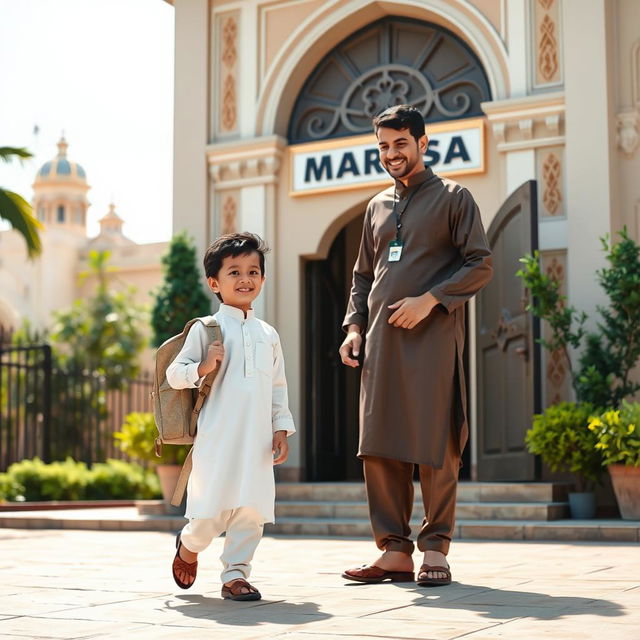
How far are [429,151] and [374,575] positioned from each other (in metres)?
6.40

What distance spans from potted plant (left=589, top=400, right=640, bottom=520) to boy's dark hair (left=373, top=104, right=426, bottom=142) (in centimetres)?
377

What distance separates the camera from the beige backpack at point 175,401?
3938 mm

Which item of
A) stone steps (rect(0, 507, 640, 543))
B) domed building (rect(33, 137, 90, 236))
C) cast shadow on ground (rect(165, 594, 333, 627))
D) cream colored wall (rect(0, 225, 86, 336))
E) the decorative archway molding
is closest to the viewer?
cast shadow on ground (rect(165, 594, 333, 627))

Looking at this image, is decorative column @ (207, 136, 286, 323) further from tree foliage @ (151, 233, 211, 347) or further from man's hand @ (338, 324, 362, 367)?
man's hand @ (338, 324, 362, 367)

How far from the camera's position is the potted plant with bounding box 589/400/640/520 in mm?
7520

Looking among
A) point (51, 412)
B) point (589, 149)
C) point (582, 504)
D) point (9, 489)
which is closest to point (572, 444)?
point (582, 504)

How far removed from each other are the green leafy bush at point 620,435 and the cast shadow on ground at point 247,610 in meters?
4.33

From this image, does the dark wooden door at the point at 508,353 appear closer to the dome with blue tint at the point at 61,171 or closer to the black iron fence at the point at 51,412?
the black iron fence at the point at 51,412

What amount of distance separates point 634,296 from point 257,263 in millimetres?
4950

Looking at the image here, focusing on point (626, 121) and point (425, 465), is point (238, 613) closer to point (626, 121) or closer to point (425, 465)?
point (425, 465)

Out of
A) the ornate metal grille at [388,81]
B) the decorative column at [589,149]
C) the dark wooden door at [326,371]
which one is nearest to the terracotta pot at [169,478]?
the dark wooden door at [326,371]

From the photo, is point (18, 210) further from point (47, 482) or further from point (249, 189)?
point (47, 482)

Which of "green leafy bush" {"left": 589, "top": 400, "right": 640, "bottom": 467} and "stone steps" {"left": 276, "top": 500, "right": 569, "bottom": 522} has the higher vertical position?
"green leafy bush" {"left": 589, "top": 400, "right": 640, "bottom": 467}

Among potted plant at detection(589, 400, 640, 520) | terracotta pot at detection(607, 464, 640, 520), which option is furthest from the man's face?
terracotta pot at detection(607, 464, 640, 520)
